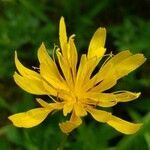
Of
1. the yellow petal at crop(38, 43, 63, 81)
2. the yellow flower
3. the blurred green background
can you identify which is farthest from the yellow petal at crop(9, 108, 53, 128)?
the blurred green background

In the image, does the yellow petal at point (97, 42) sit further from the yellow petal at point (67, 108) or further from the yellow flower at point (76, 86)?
the yellow petal at point (67, 108)

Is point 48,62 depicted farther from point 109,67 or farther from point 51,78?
point 109,67

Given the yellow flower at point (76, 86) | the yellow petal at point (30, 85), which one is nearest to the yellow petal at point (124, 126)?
the yellow flower at point (76, 86)

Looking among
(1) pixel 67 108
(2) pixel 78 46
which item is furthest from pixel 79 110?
(2) pixel 78 46

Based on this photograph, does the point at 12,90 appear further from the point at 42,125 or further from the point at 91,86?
the point at 91,86

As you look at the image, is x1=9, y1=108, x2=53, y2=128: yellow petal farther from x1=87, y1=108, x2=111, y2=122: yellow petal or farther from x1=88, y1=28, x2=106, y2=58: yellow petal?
Answer: x1=88, y1=28, x2=106, y2=58: yellow petal
